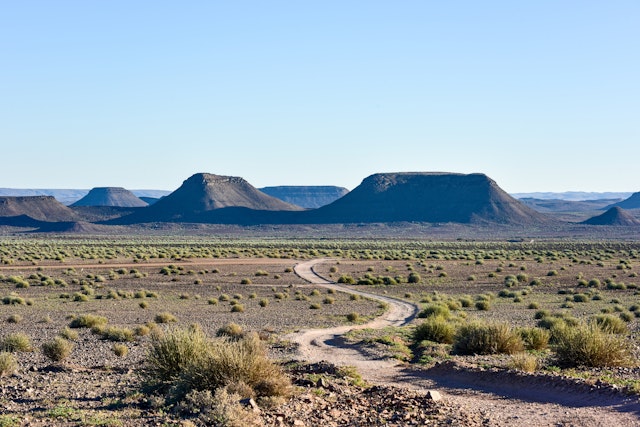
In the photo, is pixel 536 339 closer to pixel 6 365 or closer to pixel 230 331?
pixel 230 331

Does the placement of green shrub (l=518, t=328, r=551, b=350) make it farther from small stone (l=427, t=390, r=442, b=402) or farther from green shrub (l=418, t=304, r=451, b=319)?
green shrub (l=418, t=304, r=451, b=319)

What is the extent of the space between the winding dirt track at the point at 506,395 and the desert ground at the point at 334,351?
0.03 metres

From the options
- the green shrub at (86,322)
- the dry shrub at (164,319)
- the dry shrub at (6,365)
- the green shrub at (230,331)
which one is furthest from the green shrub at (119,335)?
the dry shrub at (6,365)

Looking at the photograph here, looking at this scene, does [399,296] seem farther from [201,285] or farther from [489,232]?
[489,232]

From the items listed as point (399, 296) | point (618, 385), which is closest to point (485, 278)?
point (399, 296)

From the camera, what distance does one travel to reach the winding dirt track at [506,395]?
11.6 metres

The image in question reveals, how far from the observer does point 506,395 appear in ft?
44.6

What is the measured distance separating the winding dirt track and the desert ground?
0.11 ft

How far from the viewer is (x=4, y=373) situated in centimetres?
1570

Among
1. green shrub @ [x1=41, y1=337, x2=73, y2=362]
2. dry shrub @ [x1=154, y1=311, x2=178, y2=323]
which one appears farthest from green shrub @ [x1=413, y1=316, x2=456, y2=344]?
dry shrub @ [x1=154, y1=311, x2=178, y2=323]

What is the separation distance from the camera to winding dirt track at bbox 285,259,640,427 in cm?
1156

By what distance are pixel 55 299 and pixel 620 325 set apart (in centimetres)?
2481

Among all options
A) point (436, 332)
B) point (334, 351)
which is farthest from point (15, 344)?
point (436, 332)

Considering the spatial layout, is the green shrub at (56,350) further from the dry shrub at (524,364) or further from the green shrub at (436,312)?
the green shrub at (436,312)
